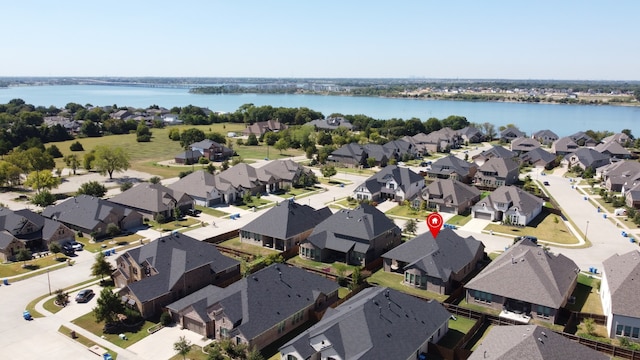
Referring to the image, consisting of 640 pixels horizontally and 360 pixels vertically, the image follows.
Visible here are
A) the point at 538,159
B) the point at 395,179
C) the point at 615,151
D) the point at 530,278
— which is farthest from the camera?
the point at 615,151

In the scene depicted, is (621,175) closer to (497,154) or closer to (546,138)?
(497,154)

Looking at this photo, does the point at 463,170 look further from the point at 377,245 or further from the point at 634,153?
the point at 634,153

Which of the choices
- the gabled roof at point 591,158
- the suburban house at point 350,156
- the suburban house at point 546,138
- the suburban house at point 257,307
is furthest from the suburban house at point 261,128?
the suburban house at point 257,307

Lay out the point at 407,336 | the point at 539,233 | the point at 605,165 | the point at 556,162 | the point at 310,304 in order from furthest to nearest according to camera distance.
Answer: the point at 556,162, the point at 605,165, the point at 539,233, the point at 310,304, the point at 407,336

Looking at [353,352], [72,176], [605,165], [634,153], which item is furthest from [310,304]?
[634,153]

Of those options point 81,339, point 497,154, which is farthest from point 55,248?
point 497,154

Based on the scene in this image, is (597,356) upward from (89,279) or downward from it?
upward
